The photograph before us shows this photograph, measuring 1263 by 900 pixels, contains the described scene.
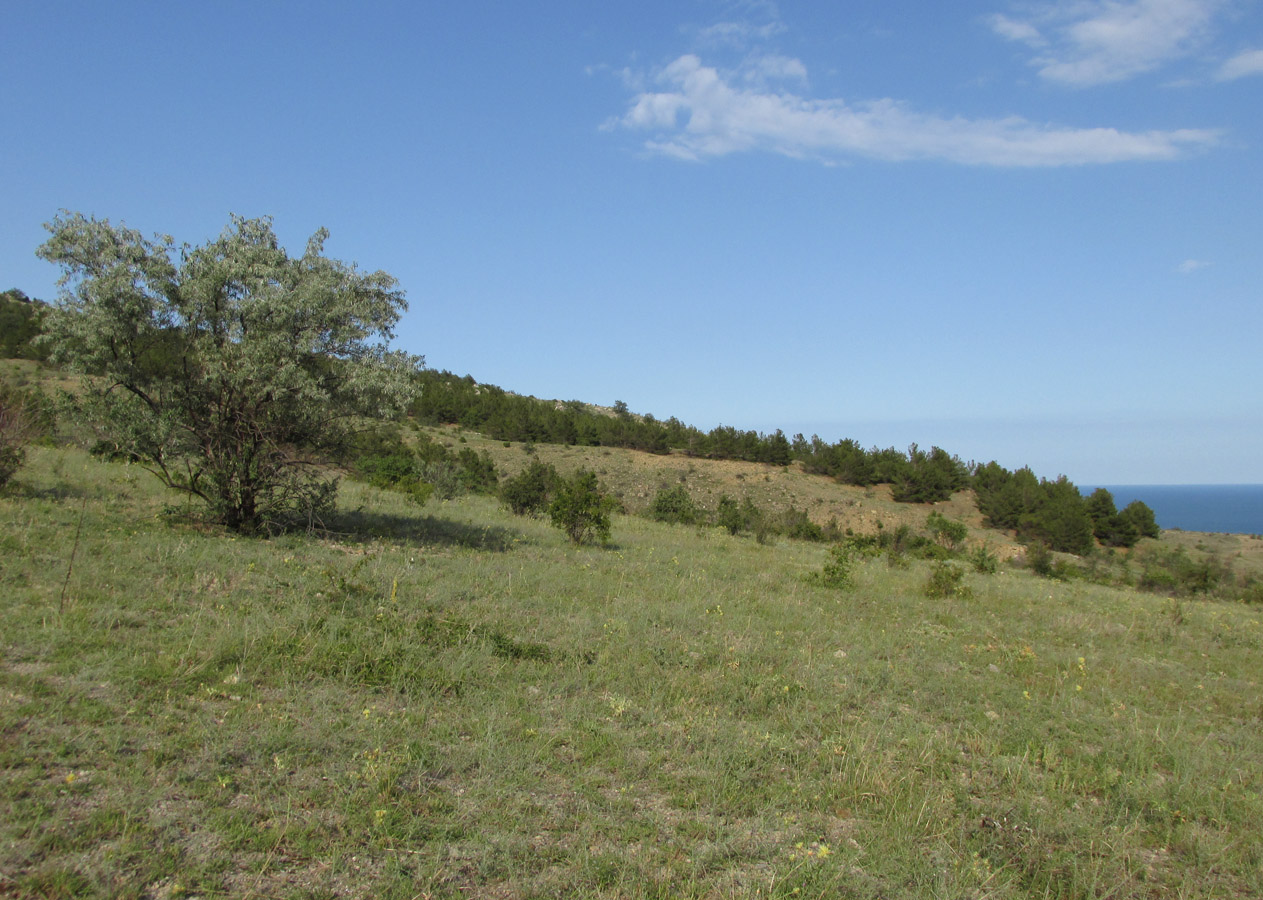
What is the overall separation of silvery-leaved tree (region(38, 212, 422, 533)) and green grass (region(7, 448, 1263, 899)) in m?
1.33

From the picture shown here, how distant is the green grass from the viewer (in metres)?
3.46

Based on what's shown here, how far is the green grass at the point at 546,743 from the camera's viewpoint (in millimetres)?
3455

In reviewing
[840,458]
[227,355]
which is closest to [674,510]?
[227,355]

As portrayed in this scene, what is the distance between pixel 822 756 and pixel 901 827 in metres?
0.93

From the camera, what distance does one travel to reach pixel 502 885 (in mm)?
3342

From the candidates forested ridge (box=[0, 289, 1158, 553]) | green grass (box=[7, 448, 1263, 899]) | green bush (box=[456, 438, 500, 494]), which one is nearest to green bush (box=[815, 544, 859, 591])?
green grass (box=[7, 448, 1263, 899])

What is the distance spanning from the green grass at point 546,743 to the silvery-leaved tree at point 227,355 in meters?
1.33

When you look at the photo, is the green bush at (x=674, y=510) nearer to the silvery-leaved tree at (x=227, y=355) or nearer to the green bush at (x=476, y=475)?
the green bush at (x=476, y=475)

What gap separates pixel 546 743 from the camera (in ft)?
15.8

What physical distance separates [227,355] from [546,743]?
775 cm

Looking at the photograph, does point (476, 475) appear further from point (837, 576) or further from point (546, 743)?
point (546, 743)

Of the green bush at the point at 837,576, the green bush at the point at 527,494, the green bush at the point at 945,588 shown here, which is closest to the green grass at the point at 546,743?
the green bush at the point at 837,576

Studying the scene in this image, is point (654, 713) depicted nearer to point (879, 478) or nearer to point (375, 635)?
point (375, 635)

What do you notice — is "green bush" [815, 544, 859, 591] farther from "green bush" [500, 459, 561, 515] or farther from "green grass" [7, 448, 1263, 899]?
"green bush" [500, 459, 561, 515]
